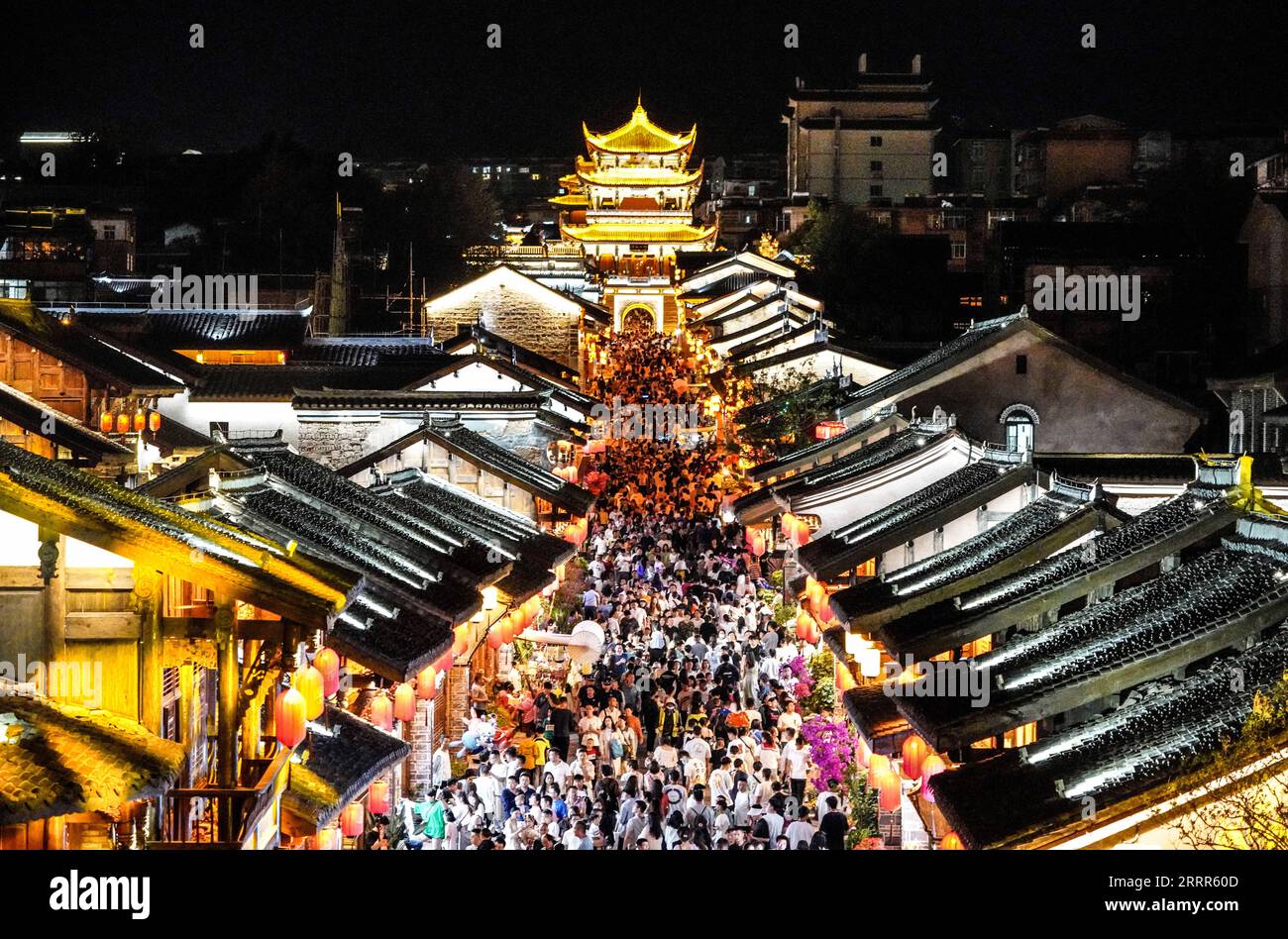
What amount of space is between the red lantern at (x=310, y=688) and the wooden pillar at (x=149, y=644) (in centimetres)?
111

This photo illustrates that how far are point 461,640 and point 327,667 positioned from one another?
18.1 feet

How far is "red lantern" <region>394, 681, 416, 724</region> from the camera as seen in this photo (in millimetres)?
16500

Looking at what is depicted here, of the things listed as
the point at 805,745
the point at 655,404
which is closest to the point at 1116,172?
the point at 655,404

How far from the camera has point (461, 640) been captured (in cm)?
1945

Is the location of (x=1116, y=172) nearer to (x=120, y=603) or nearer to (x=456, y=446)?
(x=456, y=446)

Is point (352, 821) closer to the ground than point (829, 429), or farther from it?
closer to the ground

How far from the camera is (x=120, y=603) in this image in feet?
41.1

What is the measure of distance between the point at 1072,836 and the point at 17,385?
22.5 meters

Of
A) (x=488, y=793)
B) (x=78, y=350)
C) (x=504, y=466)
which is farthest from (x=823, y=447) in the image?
(x=488, y=793)

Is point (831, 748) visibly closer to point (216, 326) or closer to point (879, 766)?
point (879, 766)

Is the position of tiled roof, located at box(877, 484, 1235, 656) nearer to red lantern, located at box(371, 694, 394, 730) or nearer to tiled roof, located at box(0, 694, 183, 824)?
red lantern, located at box(371, 694, 394, 730)

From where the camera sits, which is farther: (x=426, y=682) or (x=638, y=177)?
(x=638, y=177)
